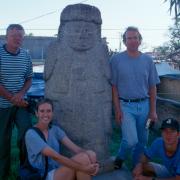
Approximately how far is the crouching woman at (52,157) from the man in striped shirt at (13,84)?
0.57 meters

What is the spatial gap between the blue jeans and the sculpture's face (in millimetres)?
827

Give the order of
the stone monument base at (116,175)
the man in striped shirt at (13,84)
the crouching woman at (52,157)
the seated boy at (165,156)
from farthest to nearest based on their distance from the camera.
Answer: the stone monument base at (116,175), the man in striped shirt at (13,84), the seated boy at (165,156), the crouching woman at (52,157)

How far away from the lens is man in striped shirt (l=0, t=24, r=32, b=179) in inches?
176

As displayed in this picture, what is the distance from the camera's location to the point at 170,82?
11156 millimetres

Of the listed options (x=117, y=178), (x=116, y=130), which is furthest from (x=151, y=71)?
(x=116, y=130)

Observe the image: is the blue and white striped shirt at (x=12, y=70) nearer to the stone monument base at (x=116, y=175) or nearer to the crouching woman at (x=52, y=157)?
the crouching woman at (x=52, y=157)

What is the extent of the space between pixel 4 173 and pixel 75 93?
4.67 ft

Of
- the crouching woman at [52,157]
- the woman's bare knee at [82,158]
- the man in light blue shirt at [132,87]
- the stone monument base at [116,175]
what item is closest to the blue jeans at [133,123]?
the man in light blue shirt at [132,87]

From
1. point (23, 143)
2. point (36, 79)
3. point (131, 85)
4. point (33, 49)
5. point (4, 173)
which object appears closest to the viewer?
point (23, 143)

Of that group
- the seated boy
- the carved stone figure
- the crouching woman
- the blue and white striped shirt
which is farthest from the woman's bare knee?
the blue and white striped shirt

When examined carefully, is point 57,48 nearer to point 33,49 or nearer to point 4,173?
point 4,173

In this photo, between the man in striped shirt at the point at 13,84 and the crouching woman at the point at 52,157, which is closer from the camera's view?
the crouching woman at the point at 52,157

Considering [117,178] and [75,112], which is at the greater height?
[75,112]

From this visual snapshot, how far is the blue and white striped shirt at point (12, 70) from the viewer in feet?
14.7
